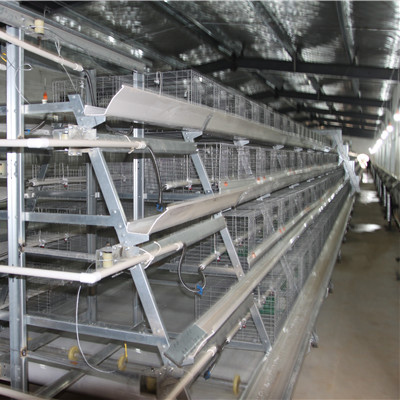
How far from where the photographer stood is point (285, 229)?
3896 millimetres

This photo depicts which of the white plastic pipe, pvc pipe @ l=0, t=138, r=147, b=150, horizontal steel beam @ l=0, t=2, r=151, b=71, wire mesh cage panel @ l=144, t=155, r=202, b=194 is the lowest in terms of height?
the white plastic pipe

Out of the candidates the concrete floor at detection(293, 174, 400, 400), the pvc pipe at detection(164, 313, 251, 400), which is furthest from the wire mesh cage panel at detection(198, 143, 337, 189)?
the concrete floor at detection(293, 174, 400, 400)

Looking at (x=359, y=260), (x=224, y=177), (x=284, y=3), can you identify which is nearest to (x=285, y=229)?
(x=224, y=177)

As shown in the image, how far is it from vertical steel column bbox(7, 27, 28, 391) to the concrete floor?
1.85m

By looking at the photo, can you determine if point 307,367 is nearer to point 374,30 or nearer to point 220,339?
point 220,339

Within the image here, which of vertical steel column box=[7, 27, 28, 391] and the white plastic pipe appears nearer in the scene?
the white plastic pipe

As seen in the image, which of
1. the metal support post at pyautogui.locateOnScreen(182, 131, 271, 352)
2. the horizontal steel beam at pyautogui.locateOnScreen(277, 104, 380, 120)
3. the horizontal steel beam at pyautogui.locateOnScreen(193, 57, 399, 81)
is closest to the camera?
the metal support post at pyautogui.locateOnScreen(182, 131, 271, 352)

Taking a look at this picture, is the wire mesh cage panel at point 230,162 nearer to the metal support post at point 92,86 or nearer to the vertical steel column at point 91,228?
the metal support post at point 92,86

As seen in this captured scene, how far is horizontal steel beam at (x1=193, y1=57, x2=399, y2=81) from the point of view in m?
8.07

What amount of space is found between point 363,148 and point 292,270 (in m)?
25.1

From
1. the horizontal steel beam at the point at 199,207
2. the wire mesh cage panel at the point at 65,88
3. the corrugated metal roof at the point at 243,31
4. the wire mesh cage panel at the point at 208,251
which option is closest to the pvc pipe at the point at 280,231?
the wire mesh cage panel at the point at 208,251

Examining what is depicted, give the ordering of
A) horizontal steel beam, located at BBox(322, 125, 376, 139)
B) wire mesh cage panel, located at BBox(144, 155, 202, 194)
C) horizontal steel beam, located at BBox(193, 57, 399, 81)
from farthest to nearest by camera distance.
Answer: horizontal steel beam, located at BBox(322, 125, 376, 139), horizontal steel beam, located at BBox(193, 57, 399, 81), wire mesh cage panel, located at BBox(144, 155, 202, 194)

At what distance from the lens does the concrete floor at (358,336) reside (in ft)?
10.1

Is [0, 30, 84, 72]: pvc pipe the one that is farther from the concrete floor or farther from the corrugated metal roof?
the concrete floor
